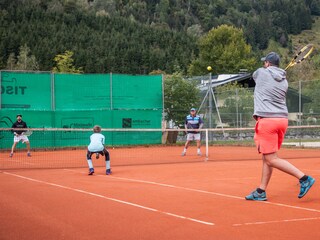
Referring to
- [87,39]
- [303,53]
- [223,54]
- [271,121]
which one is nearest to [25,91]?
[303,53]

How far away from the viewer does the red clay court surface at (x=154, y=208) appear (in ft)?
20.3

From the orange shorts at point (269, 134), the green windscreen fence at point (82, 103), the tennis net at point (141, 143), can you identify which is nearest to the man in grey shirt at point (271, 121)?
the orange shorts at point (269, 134)

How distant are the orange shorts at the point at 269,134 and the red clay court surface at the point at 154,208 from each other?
735 millimetres

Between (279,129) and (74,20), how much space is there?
109980mm

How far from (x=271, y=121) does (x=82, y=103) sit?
18751 millimetres

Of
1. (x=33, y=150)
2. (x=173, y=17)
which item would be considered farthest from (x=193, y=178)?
(x=173, y=17)

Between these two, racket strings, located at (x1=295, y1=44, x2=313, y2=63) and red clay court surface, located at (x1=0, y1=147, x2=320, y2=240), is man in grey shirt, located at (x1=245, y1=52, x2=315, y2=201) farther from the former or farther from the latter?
racket strings, located at (x1=295, y1=44, x2=313, y2=63)

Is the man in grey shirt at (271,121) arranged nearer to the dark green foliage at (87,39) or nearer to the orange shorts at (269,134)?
the orange shorts at (269,134)

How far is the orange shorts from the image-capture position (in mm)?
8047

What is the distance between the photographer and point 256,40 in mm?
175750

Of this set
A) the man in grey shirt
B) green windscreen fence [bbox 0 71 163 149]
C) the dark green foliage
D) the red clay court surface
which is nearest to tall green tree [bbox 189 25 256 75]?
the dark green foliage

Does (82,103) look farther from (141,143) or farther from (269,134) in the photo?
(269,134)

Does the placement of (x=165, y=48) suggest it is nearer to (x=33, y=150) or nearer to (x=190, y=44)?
(x=190, y=44)

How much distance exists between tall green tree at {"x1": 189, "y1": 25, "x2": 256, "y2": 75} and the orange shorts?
219 ft
